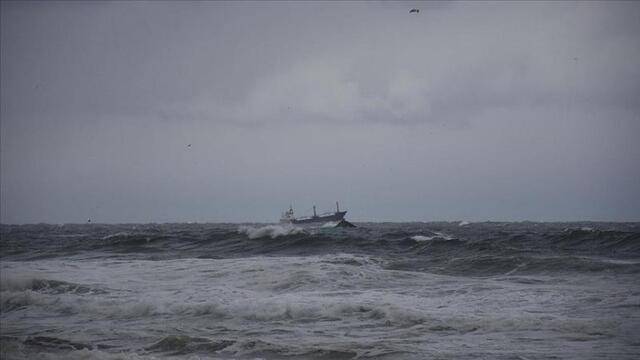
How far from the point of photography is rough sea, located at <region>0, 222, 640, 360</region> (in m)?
7.79

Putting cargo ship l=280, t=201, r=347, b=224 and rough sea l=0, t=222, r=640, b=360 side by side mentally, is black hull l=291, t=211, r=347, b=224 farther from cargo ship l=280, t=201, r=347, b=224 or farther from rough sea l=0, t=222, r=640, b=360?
rough sea l=0, t=222, r=640, b=360

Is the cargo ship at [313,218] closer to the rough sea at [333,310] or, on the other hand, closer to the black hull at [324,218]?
the black hull at [324,218]

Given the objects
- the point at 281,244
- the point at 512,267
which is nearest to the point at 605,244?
the point at 512,267

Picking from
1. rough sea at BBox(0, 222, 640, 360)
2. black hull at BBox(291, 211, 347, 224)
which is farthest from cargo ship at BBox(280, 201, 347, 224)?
rough sea at BBox(0, 222, 640, 360)

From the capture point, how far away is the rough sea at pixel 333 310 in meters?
7.79

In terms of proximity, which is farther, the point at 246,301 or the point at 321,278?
the point at 321,278

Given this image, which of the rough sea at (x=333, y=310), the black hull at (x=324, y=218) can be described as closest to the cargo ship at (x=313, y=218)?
the black hull at (x=324, y=218)

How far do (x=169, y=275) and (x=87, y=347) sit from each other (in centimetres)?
962

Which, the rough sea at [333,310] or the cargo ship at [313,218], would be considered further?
the cargo ship at [313,218]

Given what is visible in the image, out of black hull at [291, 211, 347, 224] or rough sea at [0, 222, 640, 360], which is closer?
rough sea at [0, 222, 640, 360]

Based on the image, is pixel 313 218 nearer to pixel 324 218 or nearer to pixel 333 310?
pixel 324 218

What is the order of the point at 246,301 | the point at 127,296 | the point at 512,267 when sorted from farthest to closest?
the point at 512,267 → the point at 127,296 → the point at 246,301

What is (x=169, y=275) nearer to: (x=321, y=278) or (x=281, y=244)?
(x=321, y=278)

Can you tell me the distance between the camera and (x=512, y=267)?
1762 centimetres
